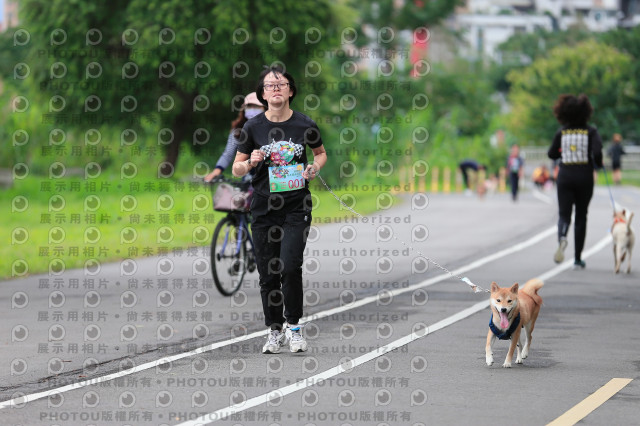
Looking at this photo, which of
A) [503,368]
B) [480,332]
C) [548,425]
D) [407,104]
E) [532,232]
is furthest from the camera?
[407,104]

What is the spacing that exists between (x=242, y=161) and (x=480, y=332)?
8.96ft

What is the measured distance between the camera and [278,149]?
30.1ft

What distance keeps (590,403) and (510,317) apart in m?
1.24

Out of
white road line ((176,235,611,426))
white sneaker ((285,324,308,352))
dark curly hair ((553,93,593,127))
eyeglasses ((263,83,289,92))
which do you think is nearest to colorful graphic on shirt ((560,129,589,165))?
dark curly hair ((553,93,593,127))

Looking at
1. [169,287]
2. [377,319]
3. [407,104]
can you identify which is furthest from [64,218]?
[407,104]

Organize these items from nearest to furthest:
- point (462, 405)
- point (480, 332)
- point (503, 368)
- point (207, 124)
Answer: point (462, 405) < point (503, 368) < point (480, 332) < point (207, 124)

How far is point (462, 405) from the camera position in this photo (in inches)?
296

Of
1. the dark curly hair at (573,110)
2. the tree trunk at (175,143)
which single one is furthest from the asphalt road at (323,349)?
the tree trunk at (175,143)

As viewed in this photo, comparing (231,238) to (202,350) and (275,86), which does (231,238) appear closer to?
(202,350)

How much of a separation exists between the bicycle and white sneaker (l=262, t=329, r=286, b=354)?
316cm

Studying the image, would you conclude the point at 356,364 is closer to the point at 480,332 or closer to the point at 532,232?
the point at 480,332

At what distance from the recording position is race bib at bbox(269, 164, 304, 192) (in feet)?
30.2

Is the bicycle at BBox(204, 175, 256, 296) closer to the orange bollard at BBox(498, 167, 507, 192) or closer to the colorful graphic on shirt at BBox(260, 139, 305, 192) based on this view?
the colorful graphic on shirt at BBox(260, 139, 305, 192)

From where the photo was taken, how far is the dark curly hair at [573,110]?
1567cm
